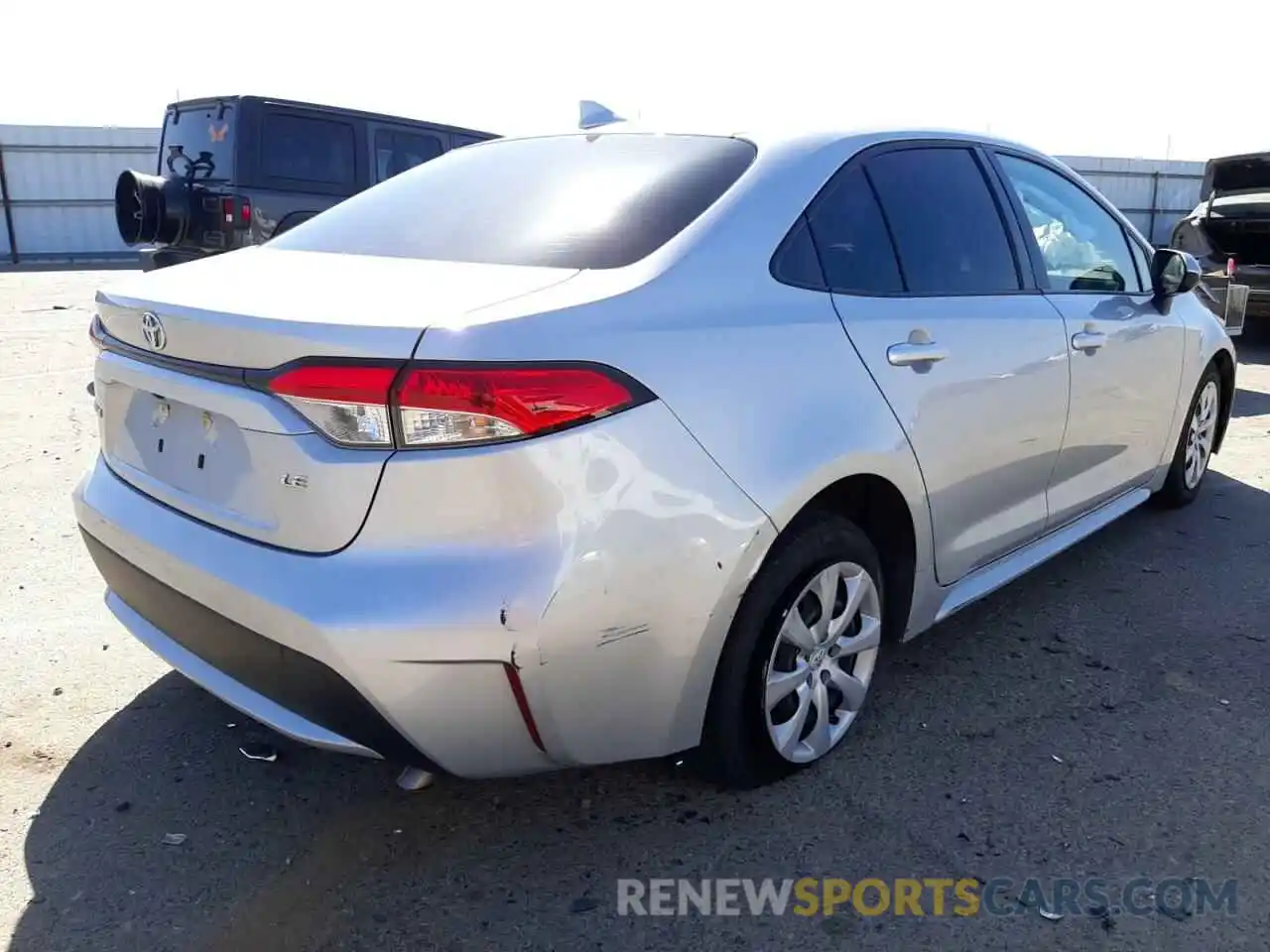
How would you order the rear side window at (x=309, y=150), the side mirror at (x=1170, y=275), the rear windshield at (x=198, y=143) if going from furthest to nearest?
the rear side window at (x=309, y=150) → the rear windshield at (x=198, y=143) → the side mirror at (x=1170, y=275)

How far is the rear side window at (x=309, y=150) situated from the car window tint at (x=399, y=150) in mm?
300

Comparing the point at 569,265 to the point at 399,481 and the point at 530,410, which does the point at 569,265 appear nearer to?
the point at 530,410

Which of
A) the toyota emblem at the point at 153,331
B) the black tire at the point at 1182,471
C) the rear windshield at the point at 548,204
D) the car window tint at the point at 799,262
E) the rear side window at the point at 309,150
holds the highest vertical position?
the rear side window at the point at 309,150

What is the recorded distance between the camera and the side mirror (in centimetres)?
397

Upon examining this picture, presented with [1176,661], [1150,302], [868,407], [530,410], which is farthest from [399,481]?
[1150,302]

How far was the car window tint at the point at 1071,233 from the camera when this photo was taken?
344 centimetres

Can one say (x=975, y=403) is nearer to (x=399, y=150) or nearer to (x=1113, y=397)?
(x=1113, y=397)

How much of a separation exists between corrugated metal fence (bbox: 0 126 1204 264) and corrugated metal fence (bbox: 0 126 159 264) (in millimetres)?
19

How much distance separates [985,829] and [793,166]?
1.68 m

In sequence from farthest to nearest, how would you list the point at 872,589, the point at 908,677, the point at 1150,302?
the point at 1150,302 → the point at 908,677 → the point at 872,589

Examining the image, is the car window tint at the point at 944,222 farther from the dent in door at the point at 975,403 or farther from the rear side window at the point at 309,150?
the rear side window at the point at 309,150

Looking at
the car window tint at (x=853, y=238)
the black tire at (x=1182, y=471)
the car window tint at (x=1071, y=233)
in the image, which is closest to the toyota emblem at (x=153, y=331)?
the car window tint at (x=853, y=238)

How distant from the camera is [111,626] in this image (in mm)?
3455

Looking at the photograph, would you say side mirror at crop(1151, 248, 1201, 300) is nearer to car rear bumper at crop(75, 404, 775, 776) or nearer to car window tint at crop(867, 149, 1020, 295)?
car window tint at crop(867, 149, 1020, 295)
